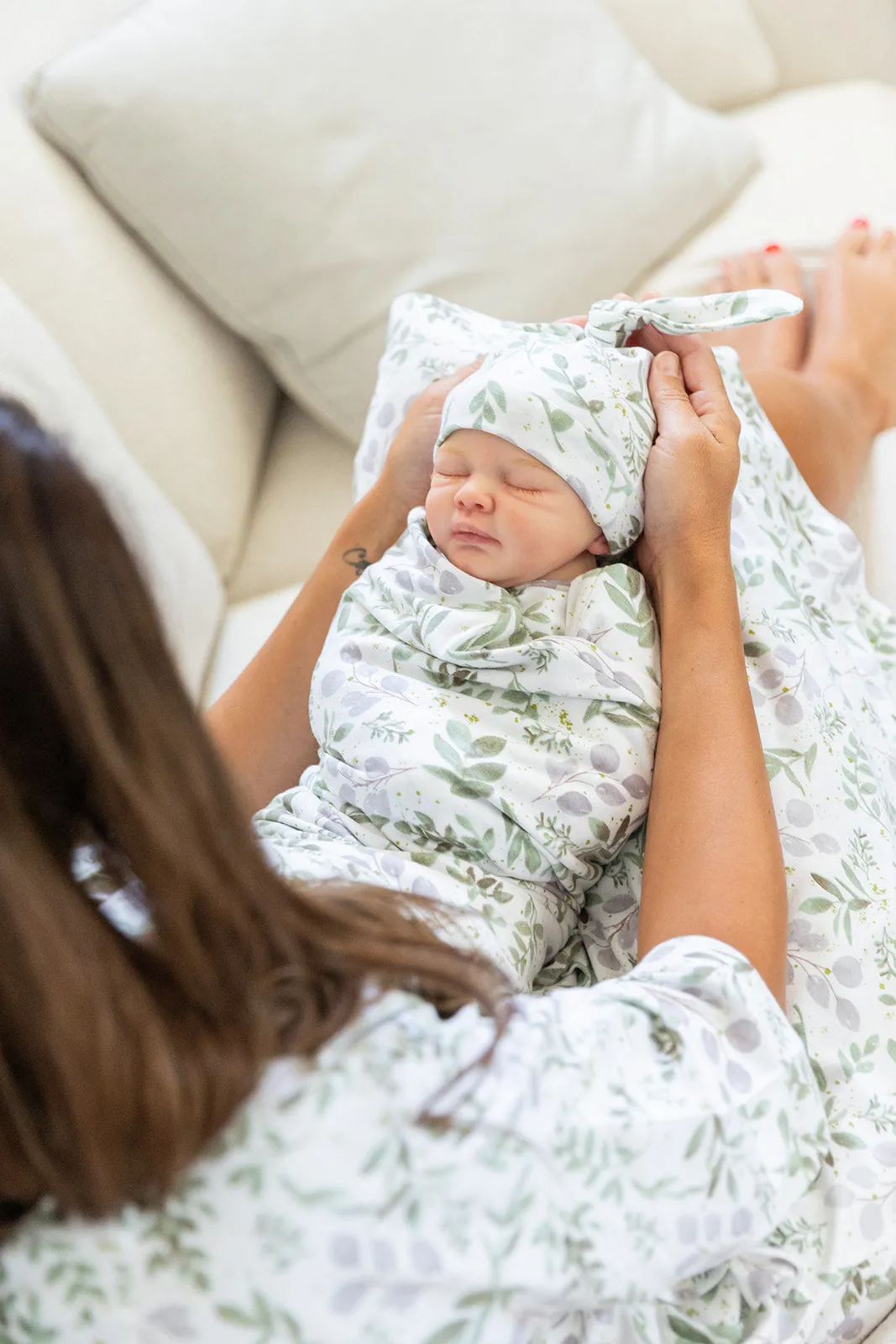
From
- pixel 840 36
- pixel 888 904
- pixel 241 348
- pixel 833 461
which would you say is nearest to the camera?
pixel 888 904

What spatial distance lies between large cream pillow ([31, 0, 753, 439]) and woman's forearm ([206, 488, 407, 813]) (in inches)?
15.8


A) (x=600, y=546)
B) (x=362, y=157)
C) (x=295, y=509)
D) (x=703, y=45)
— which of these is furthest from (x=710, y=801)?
(x=703, y=45)

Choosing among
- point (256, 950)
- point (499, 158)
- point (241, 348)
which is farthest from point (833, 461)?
point (256, 950)

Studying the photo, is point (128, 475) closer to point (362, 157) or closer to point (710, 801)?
point (362, 157)

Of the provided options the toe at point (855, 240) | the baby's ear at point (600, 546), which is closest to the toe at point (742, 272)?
the toe at point (855, 240)

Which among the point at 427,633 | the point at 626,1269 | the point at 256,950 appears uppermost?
the point at 256,950

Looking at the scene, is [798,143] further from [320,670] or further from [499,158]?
[320,670]

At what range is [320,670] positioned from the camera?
3.69 ft

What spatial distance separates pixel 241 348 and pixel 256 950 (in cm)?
125

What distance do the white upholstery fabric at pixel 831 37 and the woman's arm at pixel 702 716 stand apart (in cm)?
109

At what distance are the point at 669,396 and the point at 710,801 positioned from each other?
0.45 meters

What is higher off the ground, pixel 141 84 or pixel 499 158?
pixel 141 84

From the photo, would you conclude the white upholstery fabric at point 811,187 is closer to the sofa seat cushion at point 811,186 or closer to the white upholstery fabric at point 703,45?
the sofa seat cushion at point 811,186

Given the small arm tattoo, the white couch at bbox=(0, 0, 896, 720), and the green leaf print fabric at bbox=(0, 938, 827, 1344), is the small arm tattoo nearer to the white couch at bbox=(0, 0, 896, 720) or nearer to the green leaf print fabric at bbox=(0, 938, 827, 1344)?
the white couch at bbox=(0, 0, 896, 720)
